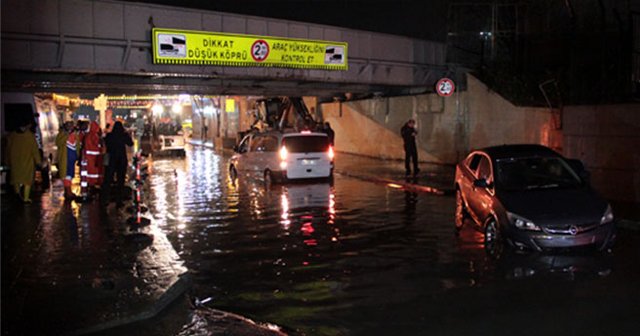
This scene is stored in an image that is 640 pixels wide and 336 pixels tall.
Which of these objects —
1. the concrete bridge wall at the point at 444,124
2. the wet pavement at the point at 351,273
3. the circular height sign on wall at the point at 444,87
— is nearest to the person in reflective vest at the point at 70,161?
the wet pavement at the point at 351,273

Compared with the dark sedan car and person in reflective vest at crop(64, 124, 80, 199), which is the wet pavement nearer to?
the dark sedan car

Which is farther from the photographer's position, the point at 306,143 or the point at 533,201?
the point at 306,143

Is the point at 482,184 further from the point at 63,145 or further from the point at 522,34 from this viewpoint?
the point at 522,34

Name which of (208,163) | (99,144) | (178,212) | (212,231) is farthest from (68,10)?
(208,163)

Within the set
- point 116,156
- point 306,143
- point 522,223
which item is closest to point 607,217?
point 522,223

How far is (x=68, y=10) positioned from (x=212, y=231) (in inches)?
366

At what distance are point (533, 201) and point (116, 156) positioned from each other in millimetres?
9364

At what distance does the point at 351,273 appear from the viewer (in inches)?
340

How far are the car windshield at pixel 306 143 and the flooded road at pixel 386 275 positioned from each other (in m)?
5.00

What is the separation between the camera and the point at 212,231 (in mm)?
11945

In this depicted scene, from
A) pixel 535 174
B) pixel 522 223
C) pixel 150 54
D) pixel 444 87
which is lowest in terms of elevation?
pixel 522 223

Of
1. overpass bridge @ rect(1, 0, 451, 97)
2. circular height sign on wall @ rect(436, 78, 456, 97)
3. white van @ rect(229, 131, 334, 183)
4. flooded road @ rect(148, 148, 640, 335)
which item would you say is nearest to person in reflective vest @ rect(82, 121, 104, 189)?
flooded road @ rect(148, 148, 640, 335)

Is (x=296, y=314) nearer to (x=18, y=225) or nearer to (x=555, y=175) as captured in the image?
(x=555, y=175)

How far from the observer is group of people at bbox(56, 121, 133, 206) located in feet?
48.4
